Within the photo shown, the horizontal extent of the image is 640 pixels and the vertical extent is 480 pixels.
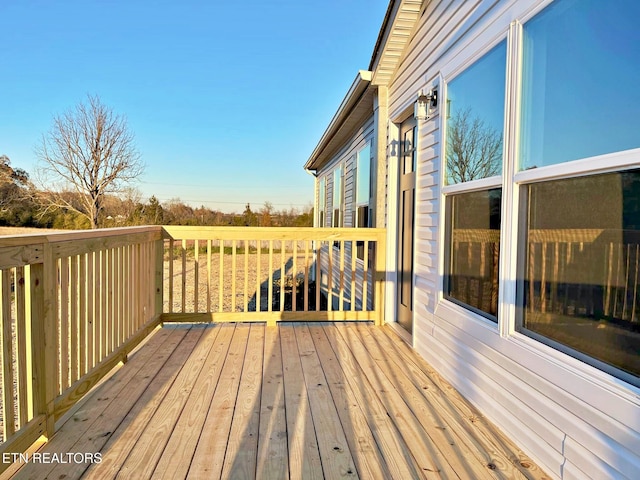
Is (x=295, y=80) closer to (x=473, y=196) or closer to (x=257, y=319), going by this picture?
(x=257, y=319)

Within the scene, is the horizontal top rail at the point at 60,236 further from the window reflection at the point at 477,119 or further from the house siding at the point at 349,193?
the house siding at the point at 349,193

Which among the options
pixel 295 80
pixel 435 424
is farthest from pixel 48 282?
pixel 295 80

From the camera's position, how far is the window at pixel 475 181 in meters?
2.15

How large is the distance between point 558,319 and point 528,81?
44.1 inches

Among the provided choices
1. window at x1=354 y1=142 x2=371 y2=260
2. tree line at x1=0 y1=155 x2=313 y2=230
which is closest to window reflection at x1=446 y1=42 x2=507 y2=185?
window at x1=354 y1=142 x2=371 y2=260

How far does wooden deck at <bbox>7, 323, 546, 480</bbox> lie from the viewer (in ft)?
5.33

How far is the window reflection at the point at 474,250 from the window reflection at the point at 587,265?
0.30 meters

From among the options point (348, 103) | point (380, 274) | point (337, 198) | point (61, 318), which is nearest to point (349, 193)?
point (337, 198)

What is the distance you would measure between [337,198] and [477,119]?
19.9ft

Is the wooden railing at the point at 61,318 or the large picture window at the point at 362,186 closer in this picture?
the wooden railing at the point at 61,318

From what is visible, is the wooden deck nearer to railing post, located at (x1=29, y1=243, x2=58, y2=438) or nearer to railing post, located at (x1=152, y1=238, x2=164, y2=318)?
railing post, located at (x1=29, y1=243, x2=58, y2=438)

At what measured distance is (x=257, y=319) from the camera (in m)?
4.09

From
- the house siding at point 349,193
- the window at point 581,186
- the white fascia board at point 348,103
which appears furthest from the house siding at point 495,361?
the house siding at point 349,193

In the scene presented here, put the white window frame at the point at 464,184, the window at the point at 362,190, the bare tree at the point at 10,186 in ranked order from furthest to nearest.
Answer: the bare tree at the point at 10,186 < the window at the point at 362,190 < the white window frame at the point at 464,184
